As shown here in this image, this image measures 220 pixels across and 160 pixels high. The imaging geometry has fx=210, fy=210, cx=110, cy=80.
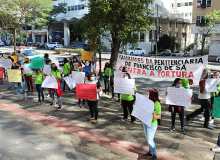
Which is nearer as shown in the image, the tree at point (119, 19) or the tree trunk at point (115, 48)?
the tree at point (119, 19)

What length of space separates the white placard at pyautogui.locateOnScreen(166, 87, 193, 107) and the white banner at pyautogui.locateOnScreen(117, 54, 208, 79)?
1.04m

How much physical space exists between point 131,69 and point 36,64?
167 inches

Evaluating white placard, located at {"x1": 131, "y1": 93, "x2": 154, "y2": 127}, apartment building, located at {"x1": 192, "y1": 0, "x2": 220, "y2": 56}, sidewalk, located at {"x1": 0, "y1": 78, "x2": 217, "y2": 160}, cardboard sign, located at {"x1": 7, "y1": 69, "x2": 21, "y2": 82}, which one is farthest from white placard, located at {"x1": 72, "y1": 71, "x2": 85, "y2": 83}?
apartment building, located at {"x1": 192, "y1": 0, "x2": 220, "y2": 56}

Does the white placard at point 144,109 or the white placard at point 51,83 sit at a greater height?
the white placard at point 51,83

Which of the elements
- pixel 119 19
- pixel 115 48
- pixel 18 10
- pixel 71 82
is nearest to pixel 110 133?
pixel 71 82

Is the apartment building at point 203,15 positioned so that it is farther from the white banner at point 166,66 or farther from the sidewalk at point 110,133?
the sidewalk at point 110,133

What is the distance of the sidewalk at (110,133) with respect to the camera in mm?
5281

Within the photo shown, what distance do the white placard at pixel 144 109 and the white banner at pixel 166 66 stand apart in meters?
2.87

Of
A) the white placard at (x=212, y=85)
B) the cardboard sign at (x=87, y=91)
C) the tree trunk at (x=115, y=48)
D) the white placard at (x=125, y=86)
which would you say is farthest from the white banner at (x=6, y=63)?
the white placard at (x=212, y=85)

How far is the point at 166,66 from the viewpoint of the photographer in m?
7.55

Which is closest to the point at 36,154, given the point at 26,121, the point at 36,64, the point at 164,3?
the point at 26,121

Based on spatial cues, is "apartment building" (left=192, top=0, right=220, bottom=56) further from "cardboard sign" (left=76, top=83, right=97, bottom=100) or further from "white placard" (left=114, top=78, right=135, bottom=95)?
"cardboard sign" (left=76, top=83, right=97, bottom=100)

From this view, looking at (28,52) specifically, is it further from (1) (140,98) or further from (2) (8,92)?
(1) (140,98)

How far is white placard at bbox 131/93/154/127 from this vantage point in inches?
178
